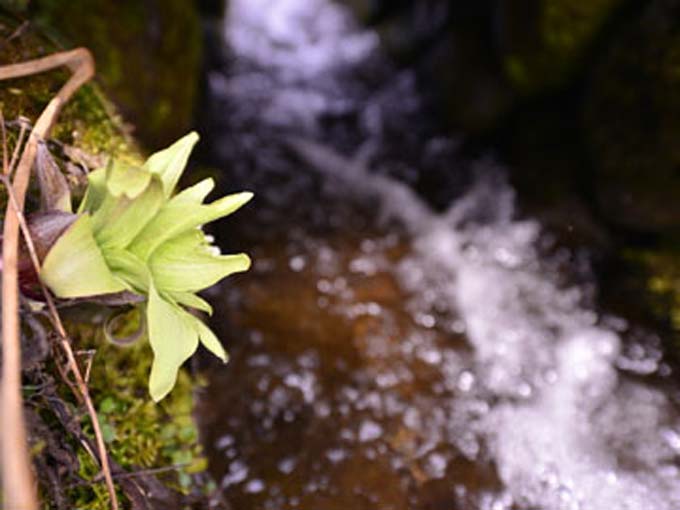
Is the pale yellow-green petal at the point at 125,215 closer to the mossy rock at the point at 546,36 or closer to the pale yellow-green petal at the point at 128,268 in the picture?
the pale yellow-green petal at the point at 128,268

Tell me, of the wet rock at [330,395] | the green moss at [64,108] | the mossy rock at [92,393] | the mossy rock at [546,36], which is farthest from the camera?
the mossy rock at [546,36]

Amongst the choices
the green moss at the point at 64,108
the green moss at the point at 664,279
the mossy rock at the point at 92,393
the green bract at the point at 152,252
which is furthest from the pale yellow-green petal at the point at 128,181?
the green moss at the point at 664,279

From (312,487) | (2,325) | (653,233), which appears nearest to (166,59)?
(312,487)

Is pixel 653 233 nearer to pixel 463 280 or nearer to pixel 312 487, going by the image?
pixel 463 280

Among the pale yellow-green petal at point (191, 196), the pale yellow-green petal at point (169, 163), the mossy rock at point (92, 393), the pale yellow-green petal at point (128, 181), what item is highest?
the pale yellow-green petal at point (128, 181)

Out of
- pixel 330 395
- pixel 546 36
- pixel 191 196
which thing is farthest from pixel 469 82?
pixel 191 196

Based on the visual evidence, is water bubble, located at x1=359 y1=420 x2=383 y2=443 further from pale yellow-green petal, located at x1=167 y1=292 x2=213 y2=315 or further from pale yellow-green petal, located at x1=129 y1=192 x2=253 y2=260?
pale yellow-green petal, located at x1=129 y1=192 x2=253 y2=260
